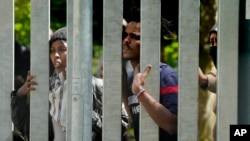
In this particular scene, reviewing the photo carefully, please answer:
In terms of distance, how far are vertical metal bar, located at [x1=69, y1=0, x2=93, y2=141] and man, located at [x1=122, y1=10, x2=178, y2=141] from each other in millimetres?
605

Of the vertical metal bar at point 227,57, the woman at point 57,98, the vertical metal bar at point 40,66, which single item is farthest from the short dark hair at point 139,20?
the vertical metal bar at point 40,66

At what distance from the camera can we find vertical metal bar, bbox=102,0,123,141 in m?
4.73

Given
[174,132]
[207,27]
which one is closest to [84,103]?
[174,132]

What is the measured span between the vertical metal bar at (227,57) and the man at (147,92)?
0.35m

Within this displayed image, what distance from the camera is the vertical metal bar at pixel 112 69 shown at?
4.73 m

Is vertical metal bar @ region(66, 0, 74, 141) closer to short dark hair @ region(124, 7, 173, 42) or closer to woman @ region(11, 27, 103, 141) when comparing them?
woman @ region(11, 27, 103, 141)

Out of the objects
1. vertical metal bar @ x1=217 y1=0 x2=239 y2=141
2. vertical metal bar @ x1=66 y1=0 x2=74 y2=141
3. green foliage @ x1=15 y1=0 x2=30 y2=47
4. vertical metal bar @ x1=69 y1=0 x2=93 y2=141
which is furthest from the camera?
green foliage @ x1=15 y1=0 x2=30 y2=47

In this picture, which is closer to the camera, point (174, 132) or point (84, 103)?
point (84, 103)

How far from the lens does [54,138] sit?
4.89 m

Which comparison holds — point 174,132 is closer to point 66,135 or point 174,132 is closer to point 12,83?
point 66,135

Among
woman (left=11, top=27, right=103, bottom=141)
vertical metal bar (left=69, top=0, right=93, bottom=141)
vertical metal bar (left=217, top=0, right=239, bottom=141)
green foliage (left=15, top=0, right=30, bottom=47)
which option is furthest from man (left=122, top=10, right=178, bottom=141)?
green foliage (left=15, top=0, right=30, bottom=47)

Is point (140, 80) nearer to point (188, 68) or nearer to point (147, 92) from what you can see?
point (147, 92)

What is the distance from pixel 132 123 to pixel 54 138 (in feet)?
2.04

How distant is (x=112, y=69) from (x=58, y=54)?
1.45 ft
